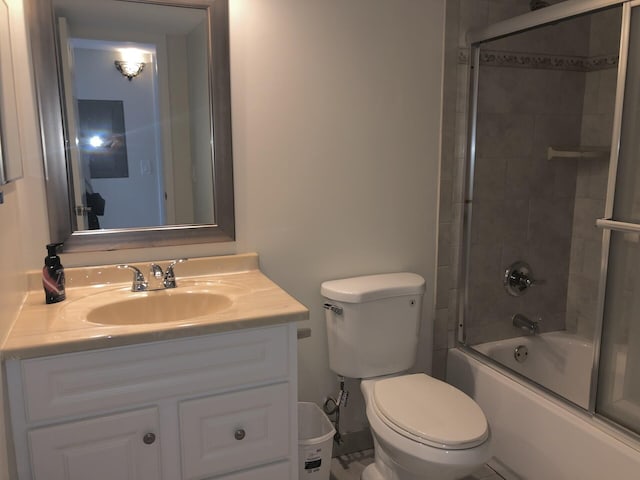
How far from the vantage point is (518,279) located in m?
2.54

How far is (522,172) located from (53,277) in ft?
6.59

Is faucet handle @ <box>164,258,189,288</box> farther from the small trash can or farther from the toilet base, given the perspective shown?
the toilet base

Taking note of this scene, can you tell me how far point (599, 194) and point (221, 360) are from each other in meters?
2.00

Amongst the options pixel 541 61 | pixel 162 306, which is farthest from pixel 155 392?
pixel 541 61

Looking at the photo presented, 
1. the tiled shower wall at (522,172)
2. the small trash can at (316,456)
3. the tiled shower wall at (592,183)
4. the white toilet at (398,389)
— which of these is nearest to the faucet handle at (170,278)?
the white toilet at (398,389)

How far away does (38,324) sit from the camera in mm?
1427

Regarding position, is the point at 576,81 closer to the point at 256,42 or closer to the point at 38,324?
the point at 256,42

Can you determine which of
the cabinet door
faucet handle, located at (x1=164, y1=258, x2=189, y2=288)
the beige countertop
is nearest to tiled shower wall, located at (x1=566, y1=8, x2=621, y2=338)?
the beige countertop

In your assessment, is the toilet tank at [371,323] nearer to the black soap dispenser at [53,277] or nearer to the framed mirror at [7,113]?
the black soap dispenser at [53,277]

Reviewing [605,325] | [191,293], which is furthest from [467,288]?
[191,293]

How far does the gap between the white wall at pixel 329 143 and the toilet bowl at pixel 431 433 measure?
1.54ft

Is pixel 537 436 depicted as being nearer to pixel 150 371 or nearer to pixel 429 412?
pixel 429 412

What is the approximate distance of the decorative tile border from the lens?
90.2 inches

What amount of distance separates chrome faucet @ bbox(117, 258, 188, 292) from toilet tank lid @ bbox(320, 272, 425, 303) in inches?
23.6
